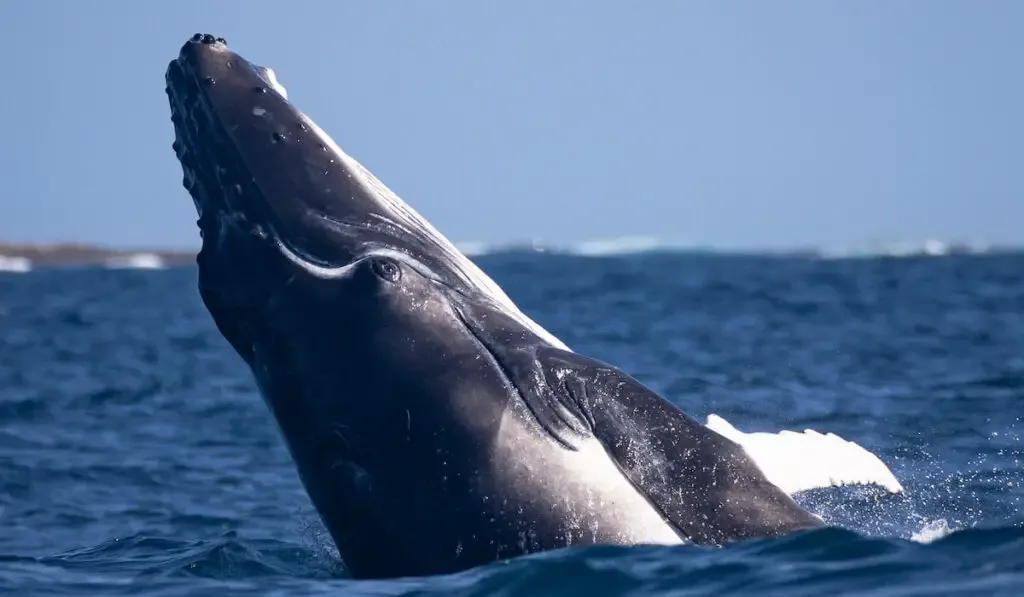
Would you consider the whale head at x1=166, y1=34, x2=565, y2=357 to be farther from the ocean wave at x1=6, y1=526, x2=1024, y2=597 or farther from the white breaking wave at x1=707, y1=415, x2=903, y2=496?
the ocean wave at x1=6, y1=526, x2=1024, y2=597

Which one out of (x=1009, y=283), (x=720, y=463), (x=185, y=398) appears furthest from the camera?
(x=1009, y=283)

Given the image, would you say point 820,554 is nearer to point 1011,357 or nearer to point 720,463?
point 720,463

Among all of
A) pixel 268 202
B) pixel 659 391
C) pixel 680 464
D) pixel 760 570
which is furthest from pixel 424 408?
pixel 659 391

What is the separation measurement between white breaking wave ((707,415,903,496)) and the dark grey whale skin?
0.67 m

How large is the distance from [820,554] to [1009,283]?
5130cm

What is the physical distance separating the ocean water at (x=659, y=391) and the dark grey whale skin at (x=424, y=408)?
23cm

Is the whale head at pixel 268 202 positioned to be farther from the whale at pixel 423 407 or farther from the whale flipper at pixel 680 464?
the whale flipper at pixel 680 464

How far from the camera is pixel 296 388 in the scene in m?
8.60

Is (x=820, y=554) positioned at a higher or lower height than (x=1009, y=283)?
lower

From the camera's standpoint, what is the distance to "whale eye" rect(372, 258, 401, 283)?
8836 millimetres

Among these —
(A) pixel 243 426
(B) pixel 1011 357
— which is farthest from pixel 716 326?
(A) pixel 243 426

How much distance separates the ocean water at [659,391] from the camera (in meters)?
8.18

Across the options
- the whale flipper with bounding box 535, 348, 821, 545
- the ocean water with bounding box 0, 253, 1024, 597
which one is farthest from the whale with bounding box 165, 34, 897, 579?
the ocean water with bounding box 0, 253, 1024, 597

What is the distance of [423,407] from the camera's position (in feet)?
27.5
